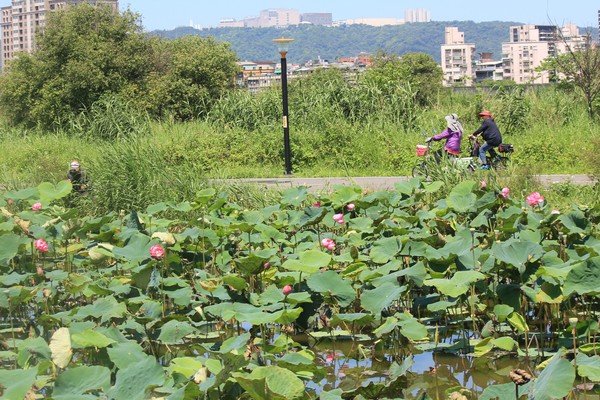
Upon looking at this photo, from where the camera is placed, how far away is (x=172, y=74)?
74.8ft

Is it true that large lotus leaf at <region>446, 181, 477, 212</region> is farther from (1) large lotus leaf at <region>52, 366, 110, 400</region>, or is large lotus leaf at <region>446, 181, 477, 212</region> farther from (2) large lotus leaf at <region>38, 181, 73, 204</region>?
(1) large lotus leaf at <region>52, 366, 110, 400</region>

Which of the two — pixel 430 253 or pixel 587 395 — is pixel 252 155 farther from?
pixel 587 395

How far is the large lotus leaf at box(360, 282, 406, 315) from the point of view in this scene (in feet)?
15.1

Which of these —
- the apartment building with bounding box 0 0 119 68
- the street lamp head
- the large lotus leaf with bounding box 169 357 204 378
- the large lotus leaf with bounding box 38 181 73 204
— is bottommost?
the large lotus leaf with bounding box 169 357 204 378

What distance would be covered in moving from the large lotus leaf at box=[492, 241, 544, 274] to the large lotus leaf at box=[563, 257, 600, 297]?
0.53m

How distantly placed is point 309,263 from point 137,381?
79.7 inches

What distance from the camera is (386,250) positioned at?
5.91m

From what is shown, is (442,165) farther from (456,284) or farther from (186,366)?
(186,366)

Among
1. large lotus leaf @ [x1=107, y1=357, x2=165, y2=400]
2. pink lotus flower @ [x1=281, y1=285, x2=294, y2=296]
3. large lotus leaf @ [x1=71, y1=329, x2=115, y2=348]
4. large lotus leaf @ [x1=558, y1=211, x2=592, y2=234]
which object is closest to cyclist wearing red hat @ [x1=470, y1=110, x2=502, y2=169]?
large lotus leaf @ [x1=558, y1=211, x2=592, y2=234]

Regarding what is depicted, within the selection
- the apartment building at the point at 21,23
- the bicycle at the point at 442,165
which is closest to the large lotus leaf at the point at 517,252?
the bicycle at the point at 442,165

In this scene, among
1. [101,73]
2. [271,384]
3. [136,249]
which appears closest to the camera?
[271,384]

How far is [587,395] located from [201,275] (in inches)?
102

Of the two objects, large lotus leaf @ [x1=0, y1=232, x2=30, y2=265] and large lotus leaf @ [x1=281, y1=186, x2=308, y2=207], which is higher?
large lotus leaf @ [x1=281, y1=186, x2=308, y2=207]

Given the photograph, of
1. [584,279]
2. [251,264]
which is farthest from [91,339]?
[584,279]
